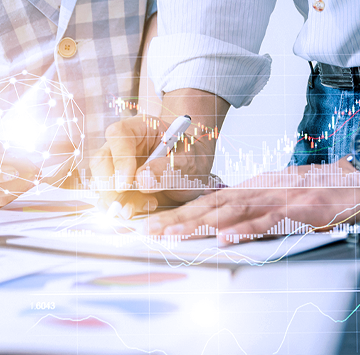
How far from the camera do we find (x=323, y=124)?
0.91 meters

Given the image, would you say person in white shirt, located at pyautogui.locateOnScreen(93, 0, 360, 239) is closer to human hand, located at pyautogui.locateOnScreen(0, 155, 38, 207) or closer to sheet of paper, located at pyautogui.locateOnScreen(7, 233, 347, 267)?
sheet of paper, located at pyautogui.locateOnScreen(7, 233, 347, 267)

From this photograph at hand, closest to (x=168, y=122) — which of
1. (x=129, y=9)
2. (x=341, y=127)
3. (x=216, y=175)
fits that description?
(x=216, y=175)

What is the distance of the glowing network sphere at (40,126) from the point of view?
905 millimetres

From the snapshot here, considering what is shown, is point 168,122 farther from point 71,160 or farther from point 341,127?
point 341,127

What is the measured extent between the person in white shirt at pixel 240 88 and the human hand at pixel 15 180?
23cm

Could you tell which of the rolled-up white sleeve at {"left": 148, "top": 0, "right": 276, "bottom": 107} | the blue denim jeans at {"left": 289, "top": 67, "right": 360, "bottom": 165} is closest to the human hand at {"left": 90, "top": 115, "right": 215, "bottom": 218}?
the rolled-up white sleeve at {"left": 148, "top": 0, "right": 276, "bottom": 107}

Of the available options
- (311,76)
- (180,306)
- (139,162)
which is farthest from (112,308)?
(311,76)

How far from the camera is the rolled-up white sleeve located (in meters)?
0.91

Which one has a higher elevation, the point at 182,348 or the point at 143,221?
the point at 143,221

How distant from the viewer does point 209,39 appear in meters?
0.91

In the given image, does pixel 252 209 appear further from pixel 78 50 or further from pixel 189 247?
pixel 78 50

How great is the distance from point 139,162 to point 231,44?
37 cm

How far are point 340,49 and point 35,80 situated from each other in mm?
759

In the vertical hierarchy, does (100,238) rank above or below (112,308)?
above
